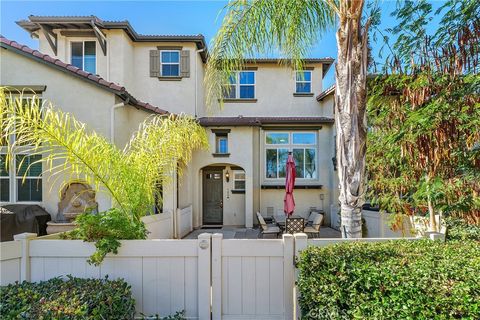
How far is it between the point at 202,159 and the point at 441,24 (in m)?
9.21

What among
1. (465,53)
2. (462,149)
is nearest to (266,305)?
(462,149)

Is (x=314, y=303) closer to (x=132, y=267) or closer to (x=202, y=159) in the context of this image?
(x=132, y=267)

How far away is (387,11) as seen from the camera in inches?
199

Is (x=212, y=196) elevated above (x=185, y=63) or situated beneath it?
situated beneath

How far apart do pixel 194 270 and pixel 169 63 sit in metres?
11.2

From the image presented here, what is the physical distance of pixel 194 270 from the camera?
12.8 ft

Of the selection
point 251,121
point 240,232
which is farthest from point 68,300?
point 251,121

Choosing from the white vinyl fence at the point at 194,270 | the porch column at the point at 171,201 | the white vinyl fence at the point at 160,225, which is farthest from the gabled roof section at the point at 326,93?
the white vinyl fence at the point at 194,270

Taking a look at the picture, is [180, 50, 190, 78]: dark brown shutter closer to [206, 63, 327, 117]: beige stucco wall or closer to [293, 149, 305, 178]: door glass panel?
[206, 63, 327, 117]: beige stucco wall

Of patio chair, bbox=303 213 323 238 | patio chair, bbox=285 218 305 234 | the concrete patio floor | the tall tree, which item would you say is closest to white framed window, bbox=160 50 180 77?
the concrete patio floor

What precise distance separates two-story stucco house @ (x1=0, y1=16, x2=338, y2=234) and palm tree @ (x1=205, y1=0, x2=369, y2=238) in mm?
6350

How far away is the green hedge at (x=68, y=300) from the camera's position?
3.02m

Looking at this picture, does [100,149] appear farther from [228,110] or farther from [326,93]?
[326,93]

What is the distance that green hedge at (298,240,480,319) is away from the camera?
9.14 feet
